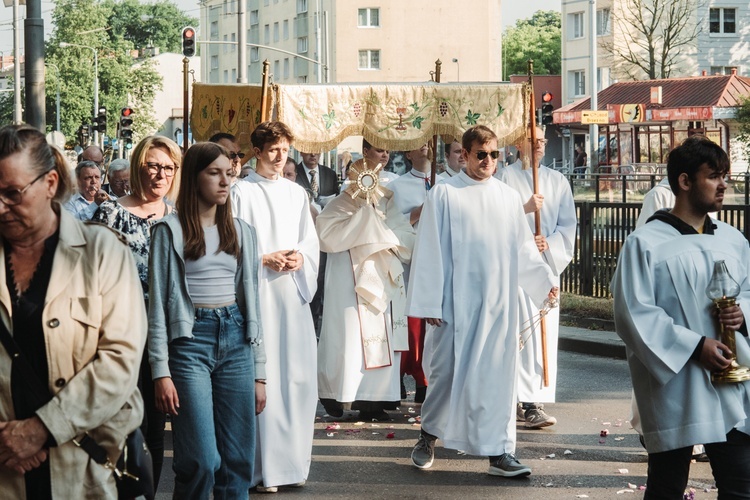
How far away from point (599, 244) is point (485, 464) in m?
8.83

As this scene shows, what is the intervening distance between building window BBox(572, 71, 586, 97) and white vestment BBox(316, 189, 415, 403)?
209 ft

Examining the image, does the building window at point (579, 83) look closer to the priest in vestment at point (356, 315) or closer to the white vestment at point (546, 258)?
the white vestment at point (546, 258)

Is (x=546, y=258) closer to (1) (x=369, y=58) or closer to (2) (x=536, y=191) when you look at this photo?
(2) (x=536, y=191)

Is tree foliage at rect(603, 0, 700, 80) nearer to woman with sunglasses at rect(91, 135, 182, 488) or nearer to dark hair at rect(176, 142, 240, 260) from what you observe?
woman with sunglasses at rect(91, 135, 182, 488)

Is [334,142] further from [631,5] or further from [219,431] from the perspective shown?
[631,5]

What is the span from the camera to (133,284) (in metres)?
3.84

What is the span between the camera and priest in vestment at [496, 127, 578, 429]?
31.1ft

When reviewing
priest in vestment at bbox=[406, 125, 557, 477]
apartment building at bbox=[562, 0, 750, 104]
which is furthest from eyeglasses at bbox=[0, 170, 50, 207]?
apartment building at bbox=[562, 0, 750, 104]

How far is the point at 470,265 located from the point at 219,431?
9.34 feet

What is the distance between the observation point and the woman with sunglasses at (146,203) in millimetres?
6094

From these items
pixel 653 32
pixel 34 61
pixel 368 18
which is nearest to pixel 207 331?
pixel 34 61

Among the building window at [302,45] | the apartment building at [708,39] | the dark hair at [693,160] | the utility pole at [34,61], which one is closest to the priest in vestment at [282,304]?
the dark hair at [693,160]

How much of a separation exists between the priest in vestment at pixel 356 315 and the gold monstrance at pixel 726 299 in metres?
4.87

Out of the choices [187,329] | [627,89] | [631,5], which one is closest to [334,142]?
[187,329]
